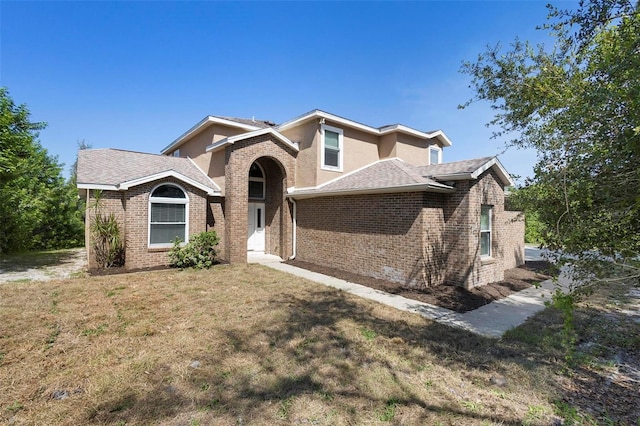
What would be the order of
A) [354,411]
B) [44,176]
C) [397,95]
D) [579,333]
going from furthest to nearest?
[44,176] → [397,95] → [579,333] → [354,411]

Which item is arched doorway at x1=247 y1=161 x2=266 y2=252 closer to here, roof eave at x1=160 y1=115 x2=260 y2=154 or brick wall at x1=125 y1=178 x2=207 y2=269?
roof eave at x1=160 y1=115 x2=260 y2=154

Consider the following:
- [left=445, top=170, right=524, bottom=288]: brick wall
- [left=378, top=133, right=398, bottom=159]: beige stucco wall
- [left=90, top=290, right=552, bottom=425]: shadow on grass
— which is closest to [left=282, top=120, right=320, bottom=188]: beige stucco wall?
[left=378, top=133, right=398, bottom=159]: beige stucco wall

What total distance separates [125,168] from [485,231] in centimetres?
1484

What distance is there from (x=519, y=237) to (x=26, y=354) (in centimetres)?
1663

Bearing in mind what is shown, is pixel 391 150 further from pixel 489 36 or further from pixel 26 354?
pixel 26 354

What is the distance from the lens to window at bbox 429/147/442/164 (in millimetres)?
17253

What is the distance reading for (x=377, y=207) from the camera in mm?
9914

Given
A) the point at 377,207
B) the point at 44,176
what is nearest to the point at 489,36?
the point at 377,207

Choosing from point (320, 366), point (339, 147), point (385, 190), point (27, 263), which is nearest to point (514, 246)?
point (385, 190)

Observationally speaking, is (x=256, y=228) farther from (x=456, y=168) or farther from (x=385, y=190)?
(x=456, y=168)

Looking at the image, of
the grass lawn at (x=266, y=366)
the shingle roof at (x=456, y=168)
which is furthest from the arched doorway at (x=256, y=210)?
the shingle roof at (x=456, y=168)

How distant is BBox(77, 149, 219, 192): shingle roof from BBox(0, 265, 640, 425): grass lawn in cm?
527

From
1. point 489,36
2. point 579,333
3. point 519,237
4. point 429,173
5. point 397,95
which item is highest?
point 397,95

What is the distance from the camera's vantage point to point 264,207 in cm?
1559
